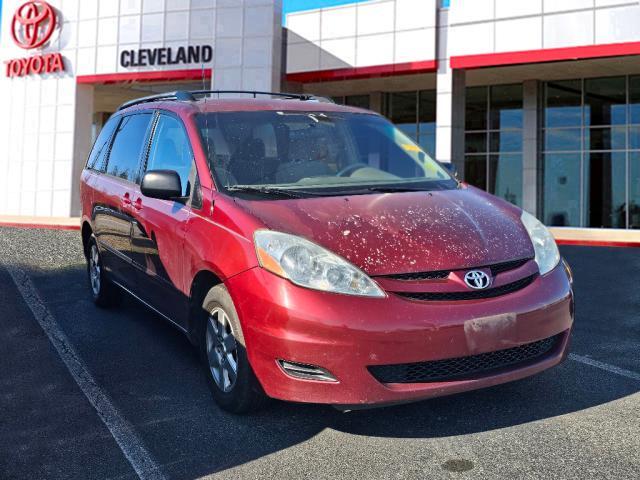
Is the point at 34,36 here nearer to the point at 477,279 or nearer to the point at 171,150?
the point at 171,150

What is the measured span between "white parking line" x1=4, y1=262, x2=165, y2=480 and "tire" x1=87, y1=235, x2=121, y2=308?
18.8 inches

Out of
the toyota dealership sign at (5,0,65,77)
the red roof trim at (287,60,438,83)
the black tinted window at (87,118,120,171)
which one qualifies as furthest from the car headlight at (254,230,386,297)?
the toyota dealership sign at (5,0,65,77)

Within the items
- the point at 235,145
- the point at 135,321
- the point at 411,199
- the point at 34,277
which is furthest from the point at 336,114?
the point at 34,277

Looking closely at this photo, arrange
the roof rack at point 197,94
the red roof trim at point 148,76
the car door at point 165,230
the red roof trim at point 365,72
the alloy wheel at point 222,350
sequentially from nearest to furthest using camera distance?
the alloy wheel at point 222,350
the car door at point 165,230
the roof rack at point 197,94
the red roof trim at point 365,72
the red roof trim at point 148,76

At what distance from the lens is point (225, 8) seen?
1975 centimetres

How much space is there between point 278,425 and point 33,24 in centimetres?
2249

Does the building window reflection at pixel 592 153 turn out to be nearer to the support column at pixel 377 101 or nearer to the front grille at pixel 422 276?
the support column at pixel 377 101

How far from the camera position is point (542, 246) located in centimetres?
370

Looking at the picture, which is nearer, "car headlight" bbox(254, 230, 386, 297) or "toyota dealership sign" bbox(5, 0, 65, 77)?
"car headlight" bbox(254, 230, 386, 297)

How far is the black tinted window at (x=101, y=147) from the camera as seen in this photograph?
6.21 m

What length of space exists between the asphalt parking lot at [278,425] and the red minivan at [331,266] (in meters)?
0.28

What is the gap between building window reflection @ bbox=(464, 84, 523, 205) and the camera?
2112 centimetres

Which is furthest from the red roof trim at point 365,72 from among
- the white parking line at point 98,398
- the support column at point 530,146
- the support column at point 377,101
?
the white parking line at point 98,398

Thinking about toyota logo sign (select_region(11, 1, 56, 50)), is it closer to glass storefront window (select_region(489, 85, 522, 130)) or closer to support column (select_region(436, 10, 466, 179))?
support column (select_region(436, 10, 466, 179))
